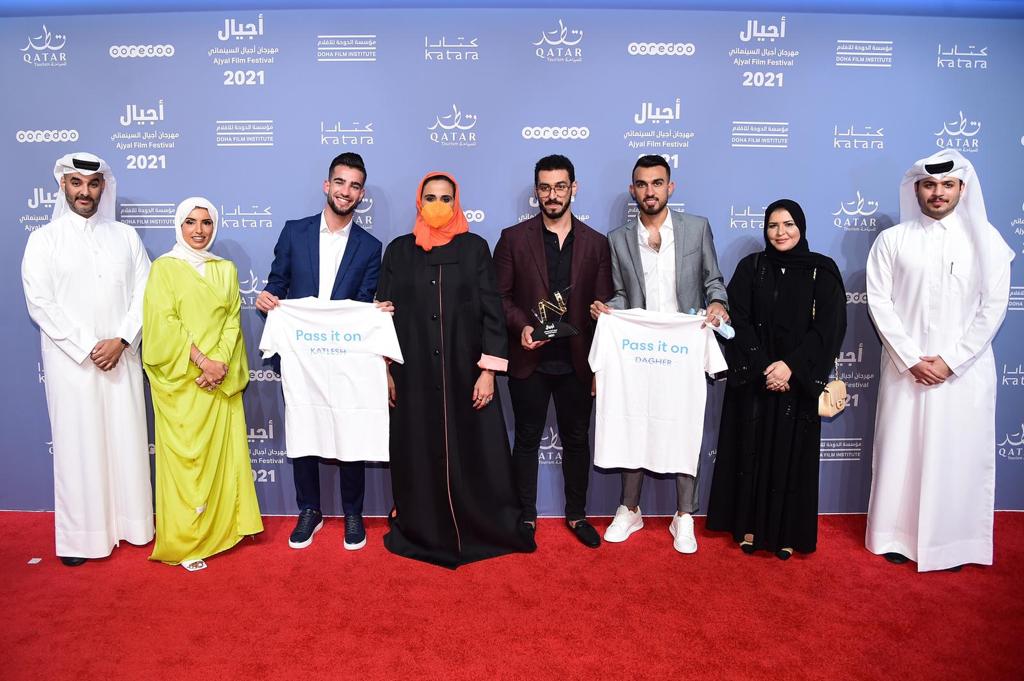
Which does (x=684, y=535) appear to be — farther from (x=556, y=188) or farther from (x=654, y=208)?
(x=556, y=188)

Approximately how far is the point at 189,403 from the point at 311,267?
3.35 feet

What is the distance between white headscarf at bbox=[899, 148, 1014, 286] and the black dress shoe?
262 cm

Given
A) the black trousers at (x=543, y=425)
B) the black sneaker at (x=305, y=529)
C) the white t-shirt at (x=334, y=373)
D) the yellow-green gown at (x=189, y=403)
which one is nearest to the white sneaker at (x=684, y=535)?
the black trousers at (x=543, y=425)

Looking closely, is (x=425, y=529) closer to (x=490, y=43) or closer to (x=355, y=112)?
(x=355, y=112)

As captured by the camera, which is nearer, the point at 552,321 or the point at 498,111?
the point at 552,321

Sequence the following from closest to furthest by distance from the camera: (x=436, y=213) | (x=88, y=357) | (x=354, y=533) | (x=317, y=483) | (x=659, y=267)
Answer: (x=436, y=213) < (x=88, y=357) < (x=659, y=267) < (x=354, y=533) < (x=317, y=483)

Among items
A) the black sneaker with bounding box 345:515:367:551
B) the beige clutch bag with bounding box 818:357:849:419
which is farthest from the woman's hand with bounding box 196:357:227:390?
the beige clutch bag with bounding box 818:357:849:419

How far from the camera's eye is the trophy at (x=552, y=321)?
3.41m

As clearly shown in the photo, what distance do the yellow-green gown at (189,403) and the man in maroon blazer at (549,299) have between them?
5.32 ft

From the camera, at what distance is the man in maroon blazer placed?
11.8 ft

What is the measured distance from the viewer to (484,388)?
3.57 m

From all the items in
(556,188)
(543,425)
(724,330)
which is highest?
(556,188)

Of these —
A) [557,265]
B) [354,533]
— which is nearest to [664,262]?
[557,265]

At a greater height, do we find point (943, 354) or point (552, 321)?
point (552, 321)
